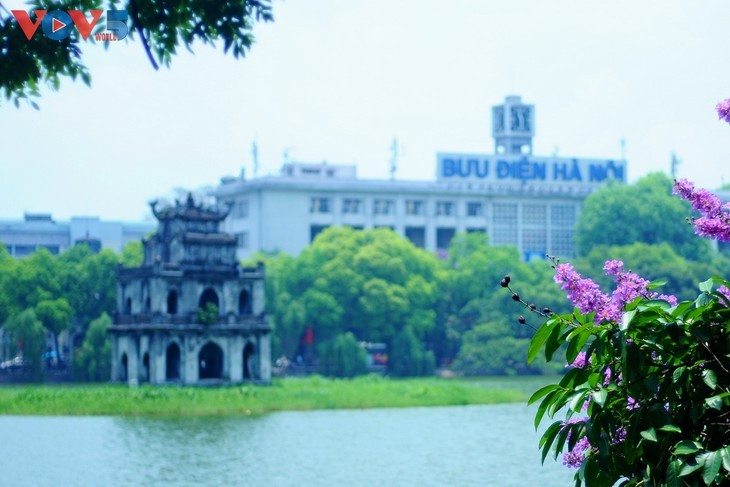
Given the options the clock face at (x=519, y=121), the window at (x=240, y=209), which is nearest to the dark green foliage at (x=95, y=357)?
the window at (x=240, y=209)

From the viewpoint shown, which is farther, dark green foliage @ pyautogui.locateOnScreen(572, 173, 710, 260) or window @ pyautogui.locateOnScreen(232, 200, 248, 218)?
window @ pyautogui.locateOnScreen(232, 200, 248, 218)

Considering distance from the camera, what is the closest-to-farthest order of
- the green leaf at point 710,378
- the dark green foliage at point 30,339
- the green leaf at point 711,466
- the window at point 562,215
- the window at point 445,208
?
1. the green leaf at point 711,466
2. the green leaf at point 710,378
3. the dark green foliage at point 30,339
4. the window at point 445,208
5. the window at point 562,215

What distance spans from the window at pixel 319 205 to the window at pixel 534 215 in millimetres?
Answer: 17461

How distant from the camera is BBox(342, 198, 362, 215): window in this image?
121 m

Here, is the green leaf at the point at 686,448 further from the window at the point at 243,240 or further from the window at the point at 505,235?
the window at the point at 505,235

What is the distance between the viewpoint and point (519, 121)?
125 metres

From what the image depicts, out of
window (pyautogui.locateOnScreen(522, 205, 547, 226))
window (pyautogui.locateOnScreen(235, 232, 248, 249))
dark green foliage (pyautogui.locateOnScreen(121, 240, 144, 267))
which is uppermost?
window (pyautogui.locateOnScreen(522, 205, 547, 226))

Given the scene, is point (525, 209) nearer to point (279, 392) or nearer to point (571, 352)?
point (279, 392)

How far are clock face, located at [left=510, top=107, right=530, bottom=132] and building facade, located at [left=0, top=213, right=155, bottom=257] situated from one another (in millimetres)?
32226

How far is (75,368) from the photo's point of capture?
76.3 m

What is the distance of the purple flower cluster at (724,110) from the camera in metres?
12.6

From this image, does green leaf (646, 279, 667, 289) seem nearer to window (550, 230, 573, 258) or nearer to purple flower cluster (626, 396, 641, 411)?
purple flower cluster (626, 396, 641, 411)

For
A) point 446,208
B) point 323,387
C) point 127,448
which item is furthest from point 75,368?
point 446,208

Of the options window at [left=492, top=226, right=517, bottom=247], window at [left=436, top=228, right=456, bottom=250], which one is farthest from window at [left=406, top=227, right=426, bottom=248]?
window at [left=492, top=226, right=517, bottom=247]
